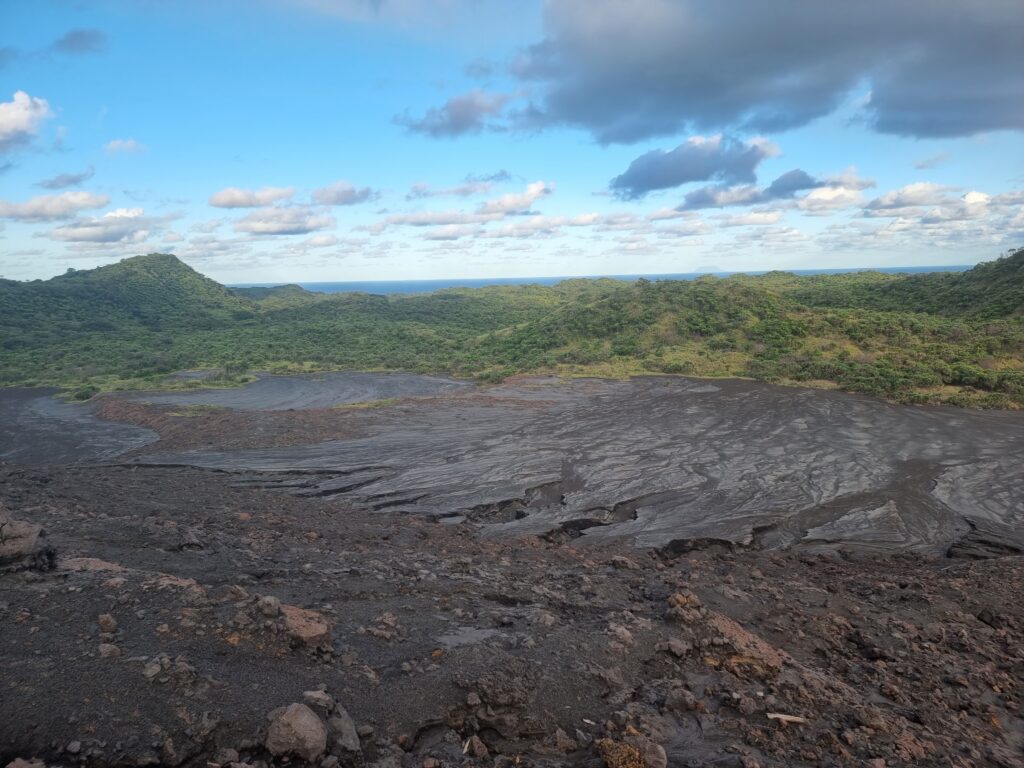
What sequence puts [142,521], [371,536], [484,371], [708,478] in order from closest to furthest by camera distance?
[142,521] → [371,536] → [708,478] → [484,371]

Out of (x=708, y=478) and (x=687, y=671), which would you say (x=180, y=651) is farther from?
(x=708, y=478)

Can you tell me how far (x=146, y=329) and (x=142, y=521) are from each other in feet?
203

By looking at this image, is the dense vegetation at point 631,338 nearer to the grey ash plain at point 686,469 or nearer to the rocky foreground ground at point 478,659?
the grey ash plain at point 686,469

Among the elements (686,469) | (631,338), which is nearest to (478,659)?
(686,469)

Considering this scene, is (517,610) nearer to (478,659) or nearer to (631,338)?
(478,659)

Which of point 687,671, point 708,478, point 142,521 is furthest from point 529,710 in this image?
point 708,478

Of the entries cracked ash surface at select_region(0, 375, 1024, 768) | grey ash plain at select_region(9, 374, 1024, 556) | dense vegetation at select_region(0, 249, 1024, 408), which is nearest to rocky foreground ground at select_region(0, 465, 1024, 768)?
cracked ash surface at select_region(0, 375, 1024, 768)

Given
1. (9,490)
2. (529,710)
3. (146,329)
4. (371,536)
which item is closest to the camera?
(529,710)

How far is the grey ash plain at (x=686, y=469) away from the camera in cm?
1240

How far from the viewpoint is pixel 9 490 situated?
12.5 metres

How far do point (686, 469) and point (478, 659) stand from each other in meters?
11.2

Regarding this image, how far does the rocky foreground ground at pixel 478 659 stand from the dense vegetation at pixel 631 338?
853 inches

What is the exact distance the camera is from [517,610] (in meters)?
7.56

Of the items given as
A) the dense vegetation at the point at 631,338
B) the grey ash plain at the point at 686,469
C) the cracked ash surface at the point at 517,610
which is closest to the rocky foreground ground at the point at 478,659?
the cracked ash surface at the point at 517,610
